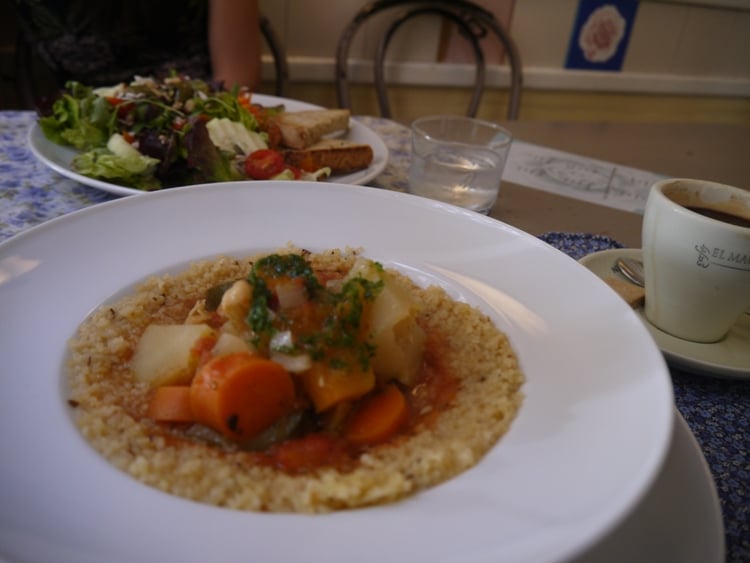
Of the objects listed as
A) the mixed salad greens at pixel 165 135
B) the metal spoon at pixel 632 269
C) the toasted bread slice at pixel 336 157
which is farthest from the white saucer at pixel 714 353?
the mixed salad greens at pixel 165 135

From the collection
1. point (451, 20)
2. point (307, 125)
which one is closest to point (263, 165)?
point (307, 125)

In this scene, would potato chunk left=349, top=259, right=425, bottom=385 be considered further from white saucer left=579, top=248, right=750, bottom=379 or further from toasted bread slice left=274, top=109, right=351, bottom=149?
toasted bread slice left=274, top=109, right=351, bottom=149

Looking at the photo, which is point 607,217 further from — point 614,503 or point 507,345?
point 614,503

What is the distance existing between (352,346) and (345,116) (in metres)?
1.65

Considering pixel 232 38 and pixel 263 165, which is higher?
pixel 232 38

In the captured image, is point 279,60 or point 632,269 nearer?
point 632,269

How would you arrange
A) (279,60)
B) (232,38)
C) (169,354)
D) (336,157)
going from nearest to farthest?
(169,354)
(336,157)
(232,38)
(279,60)

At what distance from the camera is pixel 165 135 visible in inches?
84.4

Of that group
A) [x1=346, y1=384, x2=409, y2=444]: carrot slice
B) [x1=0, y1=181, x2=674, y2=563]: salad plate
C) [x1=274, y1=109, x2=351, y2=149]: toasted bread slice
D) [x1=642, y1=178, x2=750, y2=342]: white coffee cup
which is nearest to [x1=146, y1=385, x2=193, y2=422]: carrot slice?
[x1=0, y1=181, x2=674, y2=563]: salad plate

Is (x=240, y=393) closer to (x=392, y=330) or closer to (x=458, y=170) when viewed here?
(x=392, y=330)

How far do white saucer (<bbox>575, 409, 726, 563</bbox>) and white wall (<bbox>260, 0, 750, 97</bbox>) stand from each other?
14.1ft

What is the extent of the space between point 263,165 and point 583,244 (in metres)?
1.08

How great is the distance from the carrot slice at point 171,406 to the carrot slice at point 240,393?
0.02 metres

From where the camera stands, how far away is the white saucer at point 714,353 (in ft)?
4.08
